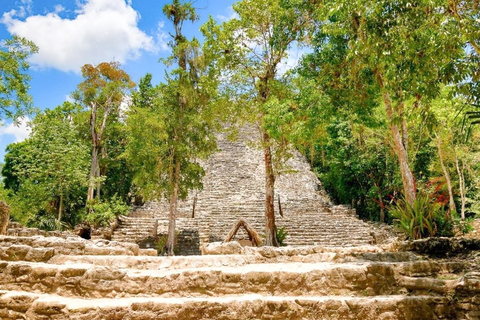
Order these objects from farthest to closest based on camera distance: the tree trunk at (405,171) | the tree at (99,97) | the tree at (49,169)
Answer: the tree at (99,97) < the tree at (49,169) < the tree trunk at (405,171)

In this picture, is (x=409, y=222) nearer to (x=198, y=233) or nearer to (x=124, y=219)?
(x=198, y=233)

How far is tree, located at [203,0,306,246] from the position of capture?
379 inches

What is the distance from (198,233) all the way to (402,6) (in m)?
10.3

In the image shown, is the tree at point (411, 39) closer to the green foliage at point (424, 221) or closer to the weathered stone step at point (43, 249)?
the green foliage at point (424, 221)

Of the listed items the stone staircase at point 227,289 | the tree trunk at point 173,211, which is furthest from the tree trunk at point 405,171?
the tree trunk at point 173,211

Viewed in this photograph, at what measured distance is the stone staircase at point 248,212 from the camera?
1190 centimetres

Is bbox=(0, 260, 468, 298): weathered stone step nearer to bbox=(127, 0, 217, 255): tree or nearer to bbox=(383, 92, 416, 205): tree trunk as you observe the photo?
bbox=(383, 92, 416, 205): tree trunk

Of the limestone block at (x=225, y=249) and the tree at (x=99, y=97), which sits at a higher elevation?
the tree at (x=99, y=97)

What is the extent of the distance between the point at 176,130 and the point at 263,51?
3755 millimetres

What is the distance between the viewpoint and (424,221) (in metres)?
5.38


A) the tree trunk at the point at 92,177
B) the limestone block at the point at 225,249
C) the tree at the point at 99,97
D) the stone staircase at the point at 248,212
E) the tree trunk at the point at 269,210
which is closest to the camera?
the limestone block at the point at 225,249

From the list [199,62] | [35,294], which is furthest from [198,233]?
[35,294]

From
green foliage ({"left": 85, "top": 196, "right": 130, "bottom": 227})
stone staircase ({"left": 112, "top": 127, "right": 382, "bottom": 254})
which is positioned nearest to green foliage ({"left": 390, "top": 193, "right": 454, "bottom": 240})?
stone staircase ({"left": 112, "top": 127, "right": 382, "bottom": 254})

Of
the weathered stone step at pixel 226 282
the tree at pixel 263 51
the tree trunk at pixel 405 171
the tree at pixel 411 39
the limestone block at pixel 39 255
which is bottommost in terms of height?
the weathered stone step at pixel 226 282
